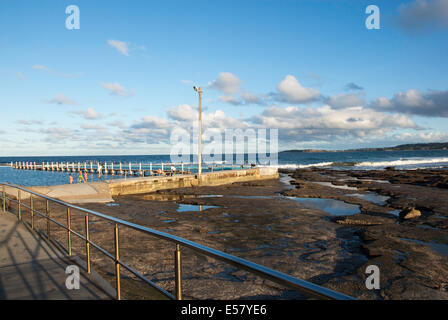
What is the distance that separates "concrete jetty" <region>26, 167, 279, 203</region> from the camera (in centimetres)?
1597

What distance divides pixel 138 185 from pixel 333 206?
1263 centimetres

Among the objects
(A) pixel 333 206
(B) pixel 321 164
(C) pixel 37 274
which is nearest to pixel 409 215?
(A) pixel 333 206

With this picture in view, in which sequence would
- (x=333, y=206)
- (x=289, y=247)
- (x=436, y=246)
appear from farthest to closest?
(x=333, y=206)
(x=436, y=246)
(x=289, y=247)

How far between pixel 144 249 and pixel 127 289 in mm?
2710

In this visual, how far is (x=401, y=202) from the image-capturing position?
17219 mm

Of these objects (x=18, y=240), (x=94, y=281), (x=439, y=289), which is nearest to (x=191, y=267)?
(x=94, y=281)

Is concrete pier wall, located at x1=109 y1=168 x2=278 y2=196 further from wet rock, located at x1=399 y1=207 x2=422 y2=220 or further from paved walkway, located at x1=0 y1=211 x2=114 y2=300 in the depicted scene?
wet rock, located at x1=399 y1=207 x2=422 y2=220

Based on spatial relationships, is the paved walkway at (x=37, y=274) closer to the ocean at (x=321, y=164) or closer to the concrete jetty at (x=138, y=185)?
the concrete jetty at (x=138, y=185)

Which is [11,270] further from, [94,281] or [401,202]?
[401,202]

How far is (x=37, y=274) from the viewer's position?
176 inches

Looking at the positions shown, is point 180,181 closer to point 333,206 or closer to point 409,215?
point 333,206

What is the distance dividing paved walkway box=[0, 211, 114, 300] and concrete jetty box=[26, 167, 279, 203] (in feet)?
31.5

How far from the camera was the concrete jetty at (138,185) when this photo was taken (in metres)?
16.0

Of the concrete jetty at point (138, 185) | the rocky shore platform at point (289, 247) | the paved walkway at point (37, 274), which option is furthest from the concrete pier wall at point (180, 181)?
the paved walkway at point (37, 274)
